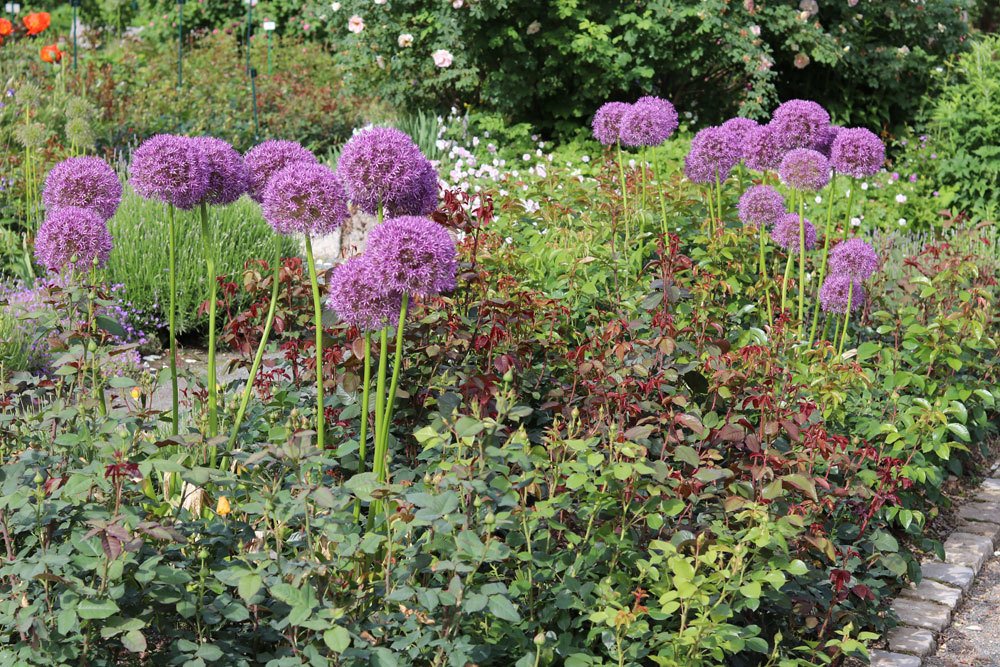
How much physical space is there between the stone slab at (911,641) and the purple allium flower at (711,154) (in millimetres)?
1837

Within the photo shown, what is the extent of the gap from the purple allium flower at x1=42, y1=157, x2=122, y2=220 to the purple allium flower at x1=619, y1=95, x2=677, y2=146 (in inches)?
75.9

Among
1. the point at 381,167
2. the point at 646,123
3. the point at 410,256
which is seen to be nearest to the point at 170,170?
the point at 381,167

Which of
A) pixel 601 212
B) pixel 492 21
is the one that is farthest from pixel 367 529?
pixel 492 21

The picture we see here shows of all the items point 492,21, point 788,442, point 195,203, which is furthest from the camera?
point 492,21

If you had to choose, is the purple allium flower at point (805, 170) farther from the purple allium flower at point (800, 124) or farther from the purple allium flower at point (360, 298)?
the purple allium flower at point (360, 298)

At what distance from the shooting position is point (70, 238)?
290 cm

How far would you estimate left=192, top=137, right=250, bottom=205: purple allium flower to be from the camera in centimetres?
288

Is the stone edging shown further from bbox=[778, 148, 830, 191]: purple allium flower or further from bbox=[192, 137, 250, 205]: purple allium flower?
bbox=[192, 137, 250, 205]: purple allium flower

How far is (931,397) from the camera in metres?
4.01

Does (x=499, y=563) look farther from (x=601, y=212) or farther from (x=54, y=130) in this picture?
(x=54, y=130)

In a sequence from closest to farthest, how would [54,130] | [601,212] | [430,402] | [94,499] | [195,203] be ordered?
1. [94,499]
2. [195,203]
3. [430,402]
4. [601,212]
5. [54,130]

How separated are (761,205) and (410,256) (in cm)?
197

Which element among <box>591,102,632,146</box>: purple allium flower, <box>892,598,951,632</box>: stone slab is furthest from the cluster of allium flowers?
<box>892,598,951,632</box>: stone slab

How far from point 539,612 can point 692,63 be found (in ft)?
22.8
